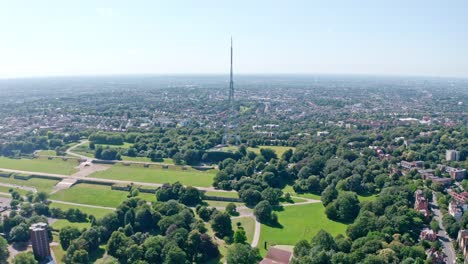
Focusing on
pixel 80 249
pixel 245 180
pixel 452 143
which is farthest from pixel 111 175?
pixel 452 143

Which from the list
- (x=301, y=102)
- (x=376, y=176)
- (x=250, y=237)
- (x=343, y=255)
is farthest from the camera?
(x=301, y=102)

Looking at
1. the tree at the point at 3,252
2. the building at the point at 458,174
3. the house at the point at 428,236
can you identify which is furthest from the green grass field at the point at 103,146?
the building at the point at 458,174

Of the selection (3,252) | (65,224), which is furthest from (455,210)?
(3,252)

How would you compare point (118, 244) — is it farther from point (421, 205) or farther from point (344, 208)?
point (421, 205)

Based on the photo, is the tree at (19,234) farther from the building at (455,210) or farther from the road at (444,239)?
the building at (455,210)

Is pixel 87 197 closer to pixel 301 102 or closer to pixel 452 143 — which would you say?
pixel 452 143
